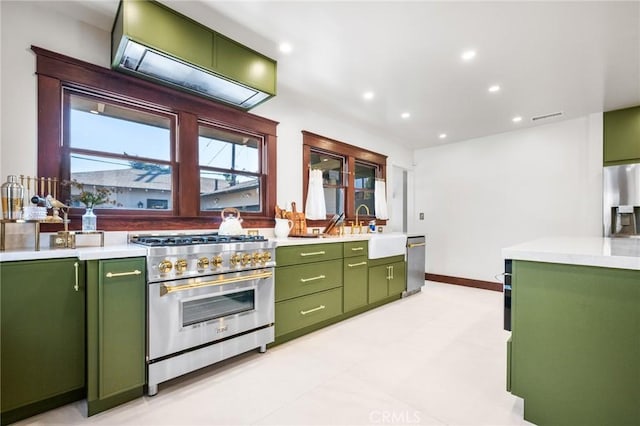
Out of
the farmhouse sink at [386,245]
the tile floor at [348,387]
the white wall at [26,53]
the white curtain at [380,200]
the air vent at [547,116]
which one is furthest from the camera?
the white curtain at [380,200]

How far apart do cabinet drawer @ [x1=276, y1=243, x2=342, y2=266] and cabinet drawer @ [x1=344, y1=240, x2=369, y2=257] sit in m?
0.12

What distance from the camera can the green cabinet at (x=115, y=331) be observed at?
1.64 m

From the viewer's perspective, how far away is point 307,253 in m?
2.77

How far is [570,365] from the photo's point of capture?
1.45 m

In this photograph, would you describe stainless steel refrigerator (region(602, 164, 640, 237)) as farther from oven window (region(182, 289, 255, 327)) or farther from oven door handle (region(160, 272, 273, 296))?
oven window (region(182, 289, 255, 327))

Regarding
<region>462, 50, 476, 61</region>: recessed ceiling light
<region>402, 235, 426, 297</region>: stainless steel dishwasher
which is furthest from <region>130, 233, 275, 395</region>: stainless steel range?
<region>402, 235, 426, 297</region>: stainless steel dishwasher

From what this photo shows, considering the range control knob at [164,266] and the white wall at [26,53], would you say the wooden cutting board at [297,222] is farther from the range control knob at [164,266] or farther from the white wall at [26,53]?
the white wall at [26,53]

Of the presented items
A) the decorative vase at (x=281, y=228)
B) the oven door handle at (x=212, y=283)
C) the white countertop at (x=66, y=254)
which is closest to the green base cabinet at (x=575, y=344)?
the oven door handle at (x=212, y=283)

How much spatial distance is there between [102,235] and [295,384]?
1.71 m

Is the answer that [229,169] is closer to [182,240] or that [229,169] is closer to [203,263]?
[182,240]

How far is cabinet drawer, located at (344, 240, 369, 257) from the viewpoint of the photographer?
10.5 ft

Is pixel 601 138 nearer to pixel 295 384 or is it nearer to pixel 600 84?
pixel 600 84

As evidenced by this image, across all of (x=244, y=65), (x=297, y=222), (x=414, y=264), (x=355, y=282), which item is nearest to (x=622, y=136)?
(x=414, y=264)

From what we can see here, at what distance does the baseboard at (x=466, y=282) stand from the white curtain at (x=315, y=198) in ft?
9.69
